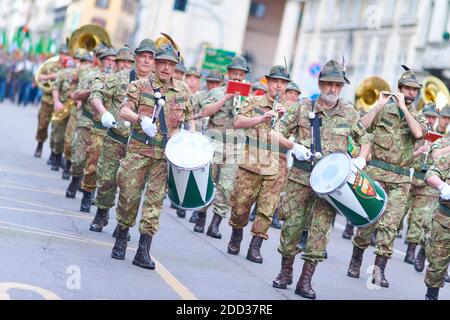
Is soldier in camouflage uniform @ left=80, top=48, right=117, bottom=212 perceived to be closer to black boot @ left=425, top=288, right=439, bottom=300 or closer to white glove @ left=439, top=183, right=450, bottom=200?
black boot @ left=425, top=288, right=439, bottom=300

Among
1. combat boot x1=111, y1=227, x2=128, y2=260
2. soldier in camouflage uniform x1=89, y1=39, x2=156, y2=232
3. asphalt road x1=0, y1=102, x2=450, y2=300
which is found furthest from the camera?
soldier in camouflage uniform x1=89, y1=39, x2=156, y2=232

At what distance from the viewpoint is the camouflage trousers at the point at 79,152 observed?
15508mm

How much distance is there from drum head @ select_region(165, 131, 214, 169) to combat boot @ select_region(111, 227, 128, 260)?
0.99m

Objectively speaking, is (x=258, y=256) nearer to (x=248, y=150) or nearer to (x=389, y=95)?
(x=248, y=150)

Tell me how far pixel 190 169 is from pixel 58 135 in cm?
923

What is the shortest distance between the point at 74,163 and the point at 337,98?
218 inches

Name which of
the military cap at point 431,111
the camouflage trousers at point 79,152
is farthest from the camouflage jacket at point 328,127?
the military cap at point 431,111

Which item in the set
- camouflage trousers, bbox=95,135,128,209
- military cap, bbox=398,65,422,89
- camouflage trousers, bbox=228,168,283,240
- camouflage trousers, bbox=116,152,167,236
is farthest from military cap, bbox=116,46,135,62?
military cap, bbox=398,65,422,89

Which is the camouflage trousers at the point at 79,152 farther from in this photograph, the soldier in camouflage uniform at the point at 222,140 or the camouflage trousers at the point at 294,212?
the camouflage trousers at the point at 294,212

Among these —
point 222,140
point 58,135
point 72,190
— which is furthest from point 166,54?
point 58,135

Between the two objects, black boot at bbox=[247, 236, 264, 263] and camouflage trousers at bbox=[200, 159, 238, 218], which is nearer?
black boot at bbox=[247, 236, 264, 263]

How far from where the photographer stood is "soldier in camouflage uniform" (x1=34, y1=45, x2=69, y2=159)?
825 inches

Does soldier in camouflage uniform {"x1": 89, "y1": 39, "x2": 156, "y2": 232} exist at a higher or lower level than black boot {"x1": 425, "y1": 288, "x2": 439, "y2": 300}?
higher
